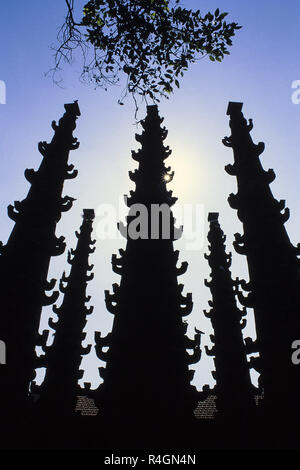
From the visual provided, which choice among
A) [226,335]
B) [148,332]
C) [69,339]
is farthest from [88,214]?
[148,332]

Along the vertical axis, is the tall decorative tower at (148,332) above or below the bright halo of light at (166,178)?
below

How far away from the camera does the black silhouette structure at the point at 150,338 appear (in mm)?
7738

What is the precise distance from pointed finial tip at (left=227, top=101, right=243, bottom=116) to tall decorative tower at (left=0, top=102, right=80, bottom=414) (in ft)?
28.2

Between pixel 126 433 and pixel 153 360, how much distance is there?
1.81 meters

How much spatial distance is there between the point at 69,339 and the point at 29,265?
6.03 metres

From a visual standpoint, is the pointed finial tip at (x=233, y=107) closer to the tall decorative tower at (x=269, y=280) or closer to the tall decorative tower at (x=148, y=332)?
the tall decorative tower at (x=269, y=280)

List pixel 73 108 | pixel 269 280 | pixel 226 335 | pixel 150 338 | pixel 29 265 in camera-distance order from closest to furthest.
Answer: pixel 150 338 → pixel 269 280 → pixel 29 265 → pixel 226 335 → pixel 73 108

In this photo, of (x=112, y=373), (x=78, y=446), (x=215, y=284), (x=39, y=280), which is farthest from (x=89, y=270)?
(x=78, y=446)

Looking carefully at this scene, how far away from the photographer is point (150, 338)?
9148 mm

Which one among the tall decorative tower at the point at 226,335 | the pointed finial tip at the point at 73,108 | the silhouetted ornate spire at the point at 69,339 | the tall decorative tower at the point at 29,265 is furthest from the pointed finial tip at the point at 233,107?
the silhouetted ornate spire at the point at 69,339

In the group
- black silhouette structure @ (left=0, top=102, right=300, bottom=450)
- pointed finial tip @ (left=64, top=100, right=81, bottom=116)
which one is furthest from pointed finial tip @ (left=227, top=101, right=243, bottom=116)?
pointed finial tip @ (left=64, top=100, right=81, bottom=116)

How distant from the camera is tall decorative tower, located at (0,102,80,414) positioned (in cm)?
855

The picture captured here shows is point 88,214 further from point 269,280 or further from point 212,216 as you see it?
point 269,280

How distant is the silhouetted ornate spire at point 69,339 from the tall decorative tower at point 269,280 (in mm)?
5369
